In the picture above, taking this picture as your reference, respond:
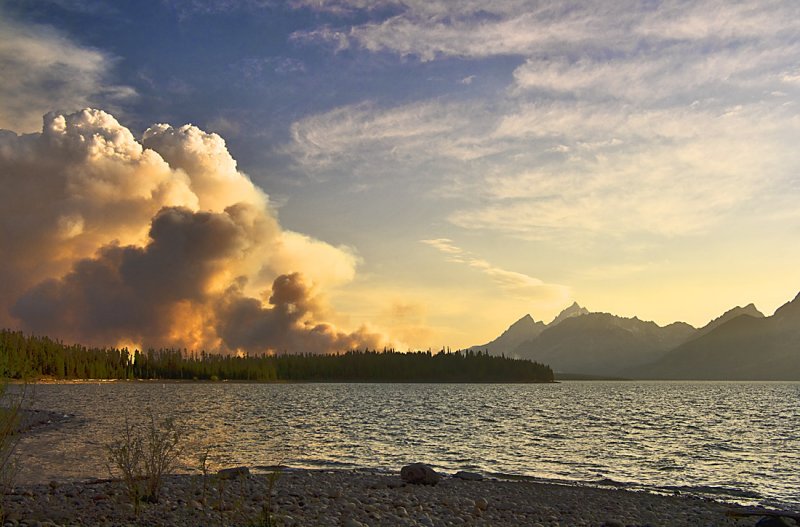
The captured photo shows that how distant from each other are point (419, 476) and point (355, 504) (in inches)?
354

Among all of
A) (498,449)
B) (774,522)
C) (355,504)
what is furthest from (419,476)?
(498,449)

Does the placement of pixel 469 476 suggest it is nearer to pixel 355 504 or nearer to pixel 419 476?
pixel 419 476

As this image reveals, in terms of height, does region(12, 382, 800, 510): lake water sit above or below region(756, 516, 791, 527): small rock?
below

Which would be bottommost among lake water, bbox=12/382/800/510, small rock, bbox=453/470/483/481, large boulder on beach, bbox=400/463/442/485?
lake water, bbox=12/382/800/510

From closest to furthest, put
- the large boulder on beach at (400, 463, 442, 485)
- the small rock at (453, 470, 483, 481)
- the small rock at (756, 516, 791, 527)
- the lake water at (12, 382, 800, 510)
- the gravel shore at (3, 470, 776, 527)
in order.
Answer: the gravel shore at (3, 470, 776, 527) < the small rock at (756, 516, 791, 527) < the large boulder on beach at (400, 463, 442, 485) < the small rock at (453, 470, 483, 481) < the lake water at (12, 382, 800, 510)

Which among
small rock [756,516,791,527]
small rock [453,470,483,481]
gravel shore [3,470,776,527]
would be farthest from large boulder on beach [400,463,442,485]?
small rock [756,516,791,527]

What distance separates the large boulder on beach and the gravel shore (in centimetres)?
49

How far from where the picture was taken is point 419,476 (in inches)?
1361

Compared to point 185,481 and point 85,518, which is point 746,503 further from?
point 85,518

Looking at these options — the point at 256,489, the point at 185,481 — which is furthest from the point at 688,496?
the point at 185,481

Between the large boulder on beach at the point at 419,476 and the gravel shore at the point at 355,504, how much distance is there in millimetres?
487

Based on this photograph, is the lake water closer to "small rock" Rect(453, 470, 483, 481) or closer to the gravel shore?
"small rock" Rect(453, 470, 483, 481)

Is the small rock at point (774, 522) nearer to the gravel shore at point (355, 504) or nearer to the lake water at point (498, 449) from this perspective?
the gravel shore at point (355, 504)

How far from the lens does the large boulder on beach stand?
34406 millimetres
